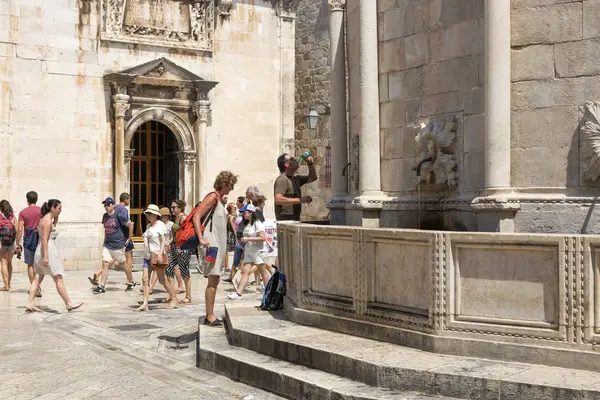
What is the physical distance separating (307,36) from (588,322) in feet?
81.6

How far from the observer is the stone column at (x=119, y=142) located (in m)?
21.7

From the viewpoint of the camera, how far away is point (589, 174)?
7480mm

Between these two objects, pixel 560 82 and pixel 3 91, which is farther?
pixel 3 91

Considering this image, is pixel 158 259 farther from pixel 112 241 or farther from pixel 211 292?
pixel 211 292

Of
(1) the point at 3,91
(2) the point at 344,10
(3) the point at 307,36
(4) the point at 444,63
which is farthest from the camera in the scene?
(3) the point at 307,36

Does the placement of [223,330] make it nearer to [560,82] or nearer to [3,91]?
[560,82]

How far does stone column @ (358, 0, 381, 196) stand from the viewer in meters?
9.44

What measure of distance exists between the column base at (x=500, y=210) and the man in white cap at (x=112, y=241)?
30.4 feet

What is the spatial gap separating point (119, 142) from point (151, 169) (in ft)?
9.15

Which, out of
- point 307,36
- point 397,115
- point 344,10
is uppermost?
point 307,36

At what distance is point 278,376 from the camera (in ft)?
24.6

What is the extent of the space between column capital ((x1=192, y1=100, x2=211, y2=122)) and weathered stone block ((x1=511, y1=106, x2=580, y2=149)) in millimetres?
15746

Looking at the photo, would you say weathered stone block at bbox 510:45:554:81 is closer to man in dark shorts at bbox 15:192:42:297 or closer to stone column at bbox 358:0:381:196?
stone column at bbox 358:0:381:196

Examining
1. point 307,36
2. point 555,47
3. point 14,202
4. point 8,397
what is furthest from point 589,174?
point 307,36
